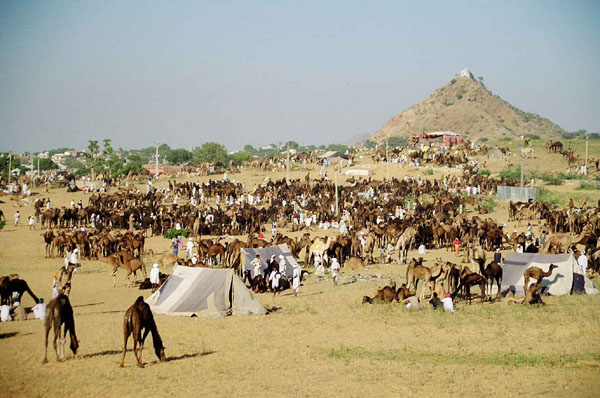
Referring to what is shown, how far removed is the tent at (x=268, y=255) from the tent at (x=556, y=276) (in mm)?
7799

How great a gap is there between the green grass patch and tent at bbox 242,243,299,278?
905 centimetres

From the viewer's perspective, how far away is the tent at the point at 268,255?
2383 centimetres

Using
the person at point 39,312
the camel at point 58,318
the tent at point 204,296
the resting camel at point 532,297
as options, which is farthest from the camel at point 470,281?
the person at point 39,312

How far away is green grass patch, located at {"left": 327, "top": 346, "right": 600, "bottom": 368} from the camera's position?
45.9 ft

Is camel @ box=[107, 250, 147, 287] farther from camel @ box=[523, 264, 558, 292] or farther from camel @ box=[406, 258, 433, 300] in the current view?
camel @ box=[523, 264, 558, 292]

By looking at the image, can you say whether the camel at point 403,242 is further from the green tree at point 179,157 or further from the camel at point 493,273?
the green tree at point 179,157

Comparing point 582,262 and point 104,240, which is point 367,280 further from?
point 104,240

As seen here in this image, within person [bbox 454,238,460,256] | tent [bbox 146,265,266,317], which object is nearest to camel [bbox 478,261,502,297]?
tent [bbox 146,265,266,317]

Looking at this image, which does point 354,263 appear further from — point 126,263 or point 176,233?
point 176,233

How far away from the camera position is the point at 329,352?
15000 mm

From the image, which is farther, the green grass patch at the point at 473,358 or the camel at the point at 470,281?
the camel at the point at 470,281

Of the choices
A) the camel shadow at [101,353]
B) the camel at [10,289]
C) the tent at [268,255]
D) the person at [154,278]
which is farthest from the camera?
the tent at [268,255]

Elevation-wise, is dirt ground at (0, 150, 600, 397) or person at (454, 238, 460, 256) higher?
person at (454, 238, 460, 256)

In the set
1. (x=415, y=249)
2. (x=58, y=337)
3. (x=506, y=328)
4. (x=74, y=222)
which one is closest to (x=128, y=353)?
(x=58, y=337)
